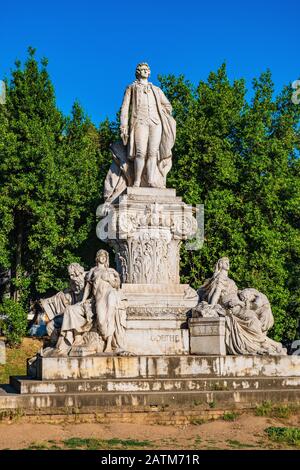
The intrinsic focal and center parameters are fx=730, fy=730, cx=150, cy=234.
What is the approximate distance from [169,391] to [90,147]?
2218 centimetres

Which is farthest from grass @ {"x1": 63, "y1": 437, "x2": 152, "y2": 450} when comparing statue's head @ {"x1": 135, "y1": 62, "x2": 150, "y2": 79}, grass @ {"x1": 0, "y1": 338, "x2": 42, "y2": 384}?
grass @ {"x1": 0, "y1": 338, "x2": 42, "y2": 384}

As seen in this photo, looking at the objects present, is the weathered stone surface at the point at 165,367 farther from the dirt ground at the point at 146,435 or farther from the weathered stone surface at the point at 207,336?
the dirt ground at the point at 146,435

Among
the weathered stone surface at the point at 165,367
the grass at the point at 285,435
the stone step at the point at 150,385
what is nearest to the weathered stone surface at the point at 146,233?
the weathered stone surface at the point at 165,367

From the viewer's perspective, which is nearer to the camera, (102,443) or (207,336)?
(102,443)

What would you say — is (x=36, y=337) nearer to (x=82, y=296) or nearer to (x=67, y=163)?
(x=67, y=163)

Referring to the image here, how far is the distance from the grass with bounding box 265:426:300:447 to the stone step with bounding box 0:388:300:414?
134 centimetres

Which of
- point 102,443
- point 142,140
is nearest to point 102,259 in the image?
point 142,140

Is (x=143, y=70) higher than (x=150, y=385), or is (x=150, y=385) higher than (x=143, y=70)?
(x=143, y=70)

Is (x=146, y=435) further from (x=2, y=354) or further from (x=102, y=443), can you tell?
(x=2, y=354)

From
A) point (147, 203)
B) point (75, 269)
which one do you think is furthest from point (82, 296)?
point (147, 203)

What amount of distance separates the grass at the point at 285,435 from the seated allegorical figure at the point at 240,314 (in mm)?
2888

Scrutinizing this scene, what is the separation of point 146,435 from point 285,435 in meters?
2.04

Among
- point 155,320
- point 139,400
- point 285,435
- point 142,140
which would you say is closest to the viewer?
point 285,435

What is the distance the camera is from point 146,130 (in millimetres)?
15797
